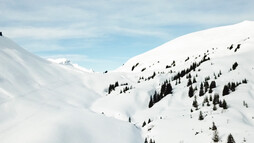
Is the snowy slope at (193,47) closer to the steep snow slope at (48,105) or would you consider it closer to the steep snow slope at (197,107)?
the steep snow slope at (197,107)

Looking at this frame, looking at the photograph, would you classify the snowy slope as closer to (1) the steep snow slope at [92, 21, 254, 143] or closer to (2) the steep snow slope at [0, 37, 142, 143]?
(1) the steep snow slope at [92, 21, 254, 143]

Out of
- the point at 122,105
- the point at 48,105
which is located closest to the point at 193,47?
the point at 122,105

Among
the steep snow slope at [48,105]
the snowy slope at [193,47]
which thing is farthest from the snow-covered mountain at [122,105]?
the snowy slope at [193,47]

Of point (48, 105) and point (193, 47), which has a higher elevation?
point (193, 47)

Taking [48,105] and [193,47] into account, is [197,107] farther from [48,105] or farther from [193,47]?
[193,47]

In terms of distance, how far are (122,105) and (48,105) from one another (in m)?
15.3

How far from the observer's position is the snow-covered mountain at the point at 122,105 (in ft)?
96.4

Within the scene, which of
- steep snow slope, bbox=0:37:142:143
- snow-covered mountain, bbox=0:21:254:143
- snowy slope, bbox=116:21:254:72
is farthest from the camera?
snowy slope, bbox=116:21:254:72

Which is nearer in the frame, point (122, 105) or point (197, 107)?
point (197, 107)

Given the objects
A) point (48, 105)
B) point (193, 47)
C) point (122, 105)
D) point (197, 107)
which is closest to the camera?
point (197, 107)

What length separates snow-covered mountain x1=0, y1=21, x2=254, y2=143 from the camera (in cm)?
2938

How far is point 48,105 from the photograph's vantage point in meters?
44.5

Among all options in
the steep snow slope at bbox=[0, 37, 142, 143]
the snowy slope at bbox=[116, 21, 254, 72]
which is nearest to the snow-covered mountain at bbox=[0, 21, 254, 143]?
the steep snow slope at bbox=[0, 37, 142, 143]

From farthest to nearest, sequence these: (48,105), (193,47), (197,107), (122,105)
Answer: (193,47)
(122,105)
(48,105)
(197,107)
